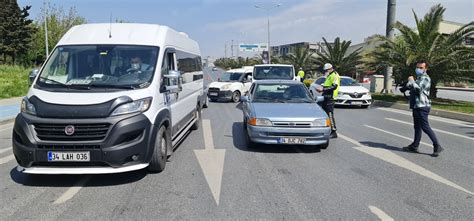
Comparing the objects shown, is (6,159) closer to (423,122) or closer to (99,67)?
(99,67)

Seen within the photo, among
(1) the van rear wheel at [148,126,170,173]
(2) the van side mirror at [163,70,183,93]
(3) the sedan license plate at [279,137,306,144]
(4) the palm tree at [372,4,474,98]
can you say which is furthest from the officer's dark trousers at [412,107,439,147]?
(4) the palm tree at [372,4,474,98]

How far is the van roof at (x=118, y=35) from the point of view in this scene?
20.8ft

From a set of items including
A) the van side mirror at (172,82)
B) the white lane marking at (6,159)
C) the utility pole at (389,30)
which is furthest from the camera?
the utility pole at (389,30)

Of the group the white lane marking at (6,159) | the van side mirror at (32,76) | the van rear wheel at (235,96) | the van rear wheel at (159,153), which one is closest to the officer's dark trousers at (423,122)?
the van rear wheel at (159,153)

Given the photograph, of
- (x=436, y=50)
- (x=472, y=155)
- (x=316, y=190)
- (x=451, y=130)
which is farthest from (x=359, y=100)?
(x=316, y=190)

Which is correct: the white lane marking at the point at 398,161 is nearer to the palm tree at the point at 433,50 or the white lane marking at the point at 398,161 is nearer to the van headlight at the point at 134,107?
the van headlight at the point at 134,107

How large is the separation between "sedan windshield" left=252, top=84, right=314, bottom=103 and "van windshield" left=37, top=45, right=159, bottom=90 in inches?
125

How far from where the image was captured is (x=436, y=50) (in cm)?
1769

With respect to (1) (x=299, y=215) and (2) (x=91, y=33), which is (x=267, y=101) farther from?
(1) (x=299, y=215)

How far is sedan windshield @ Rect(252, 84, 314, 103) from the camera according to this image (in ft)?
28.3

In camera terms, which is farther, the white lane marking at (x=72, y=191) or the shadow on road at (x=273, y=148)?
the shadow on road at (x=273, y=148)

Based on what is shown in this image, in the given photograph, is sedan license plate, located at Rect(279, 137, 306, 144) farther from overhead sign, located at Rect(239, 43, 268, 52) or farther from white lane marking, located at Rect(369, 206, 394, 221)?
overhead sign, located at Rect(239, 43, 268, 52)

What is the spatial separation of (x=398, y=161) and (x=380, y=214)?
291 cm

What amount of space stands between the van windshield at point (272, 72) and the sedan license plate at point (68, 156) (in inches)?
494
